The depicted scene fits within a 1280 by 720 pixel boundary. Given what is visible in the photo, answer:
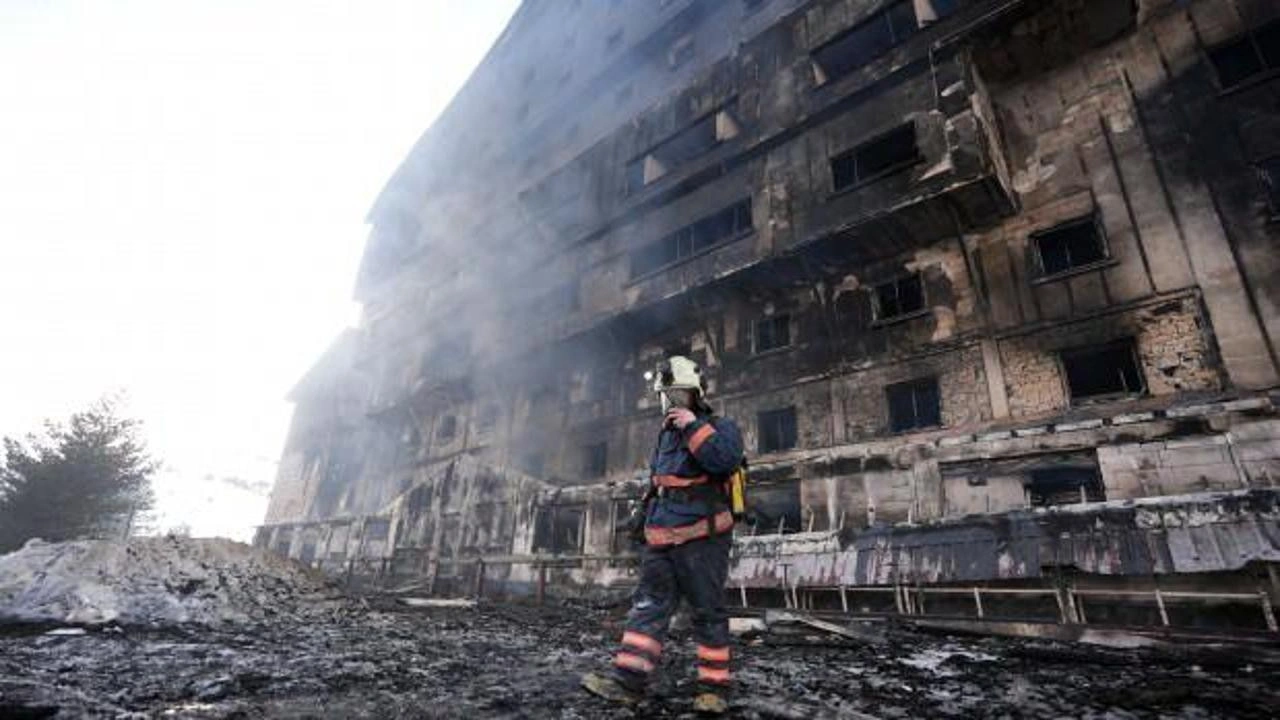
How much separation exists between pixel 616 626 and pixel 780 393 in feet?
26.2

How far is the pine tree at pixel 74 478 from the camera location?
64.3ft

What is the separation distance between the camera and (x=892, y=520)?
10.7 meters

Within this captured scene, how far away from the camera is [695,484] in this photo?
377 cm

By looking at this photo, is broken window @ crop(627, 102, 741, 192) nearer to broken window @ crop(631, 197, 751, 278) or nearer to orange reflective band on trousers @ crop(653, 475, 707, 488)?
broken window @ crop(631, 197, 751, 278)

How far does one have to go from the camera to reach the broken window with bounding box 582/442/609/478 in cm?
1711

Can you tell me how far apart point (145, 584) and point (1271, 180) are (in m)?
17.8

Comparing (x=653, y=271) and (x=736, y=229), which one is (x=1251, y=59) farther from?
(x=653, y=271)

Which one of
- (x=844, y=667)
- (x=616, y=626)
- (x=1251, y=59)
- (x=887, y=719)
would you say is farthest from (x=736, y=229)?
(x=887, y=719)

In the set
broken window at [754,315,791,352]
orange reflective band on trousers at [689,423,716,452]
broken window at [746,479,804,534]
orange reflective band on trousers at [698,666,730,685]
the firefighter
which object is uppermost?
broken window at [754,315,791,352]

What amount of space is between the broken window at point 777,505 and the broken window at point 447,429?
13.7 metres

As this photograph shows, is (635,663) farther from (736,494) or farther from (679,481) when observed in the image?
(736,494)

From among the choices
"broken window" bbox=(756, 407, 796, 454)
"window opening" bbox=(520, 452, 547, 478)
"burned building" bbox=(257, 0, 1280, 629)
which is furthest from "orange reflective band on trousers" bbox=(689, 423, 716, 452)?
"window opening" bbox=(520, 452, 547, 478)

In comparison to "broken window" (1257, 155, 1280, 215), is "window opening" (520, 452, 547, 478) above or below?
below

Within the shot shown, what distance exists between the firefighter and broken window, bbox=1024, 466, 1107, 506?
28.4 feet
